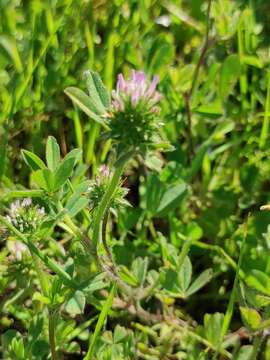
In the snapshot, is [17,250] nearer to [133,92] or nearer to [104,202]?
[104,202]

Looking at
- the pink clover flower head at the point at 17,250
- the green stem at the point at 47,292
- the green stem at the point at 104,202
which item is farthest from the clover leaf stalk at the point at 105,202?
the pink clover flower head at the point at 17,250

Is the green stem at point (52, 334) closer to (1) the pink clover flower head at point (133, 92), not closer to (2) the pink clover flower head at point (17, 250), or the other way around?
(2) the pink clover flower head at point (17, 250)

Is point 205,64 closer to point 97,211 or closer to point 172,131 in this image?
point 172,131

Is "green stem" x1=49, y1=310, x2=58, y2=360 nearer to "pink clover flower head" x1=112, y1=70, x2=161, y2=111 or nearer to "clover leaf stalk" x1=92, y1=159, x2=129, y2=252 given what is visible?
"clover leaf stalk" x1=92, y1=159, x2=129, y2=252

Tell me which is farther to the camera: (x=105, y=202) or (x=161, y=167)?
(x=161, y=167)

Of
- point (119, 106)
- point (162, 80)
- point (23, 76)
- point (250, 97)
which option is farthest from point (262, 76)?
point (119, 106)

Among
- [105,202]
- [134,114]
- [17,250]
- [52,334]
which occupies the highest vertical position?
[134,114]

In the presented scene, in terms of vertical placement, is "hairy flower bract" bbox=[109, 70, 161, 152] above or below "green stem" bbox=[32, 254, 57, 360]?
above

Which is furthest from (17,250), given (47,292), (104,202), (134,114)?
(134,114)

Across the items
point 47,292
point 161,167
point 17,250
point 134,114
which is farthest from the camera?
point 161,167

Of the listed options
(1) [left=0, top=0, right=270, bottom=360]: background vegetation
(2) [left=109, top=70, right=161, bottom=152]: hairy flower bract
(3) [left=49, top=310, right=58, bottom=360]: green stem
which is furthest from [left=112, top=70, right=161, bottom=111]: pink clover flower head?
(3) [left=49, top=310, right=58, bottom=360]: green stem
